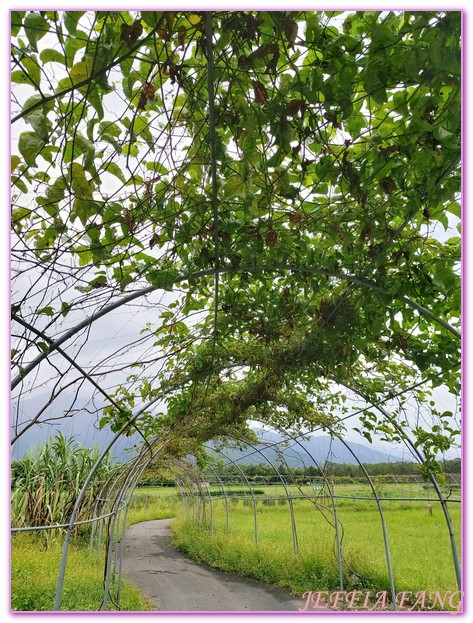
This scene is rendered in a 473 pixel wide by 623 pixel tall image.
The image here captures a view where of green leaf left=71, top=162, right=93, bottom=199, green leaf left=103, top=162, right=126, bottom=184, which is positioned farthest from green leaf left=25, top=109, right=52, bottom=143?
green leaf left=103, top=162, right=126, bottom=184

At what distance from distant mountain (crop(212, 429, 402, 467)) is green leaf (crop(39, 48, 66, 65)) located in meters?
4.96

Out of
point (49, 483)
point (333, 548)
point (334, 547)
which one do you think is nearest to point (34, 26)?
point (333, 548)

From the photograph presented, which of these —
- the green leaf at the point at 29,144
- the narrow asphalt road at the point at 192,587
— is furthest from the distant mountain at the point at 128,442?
the narrow asphalt road at the point at 192,587

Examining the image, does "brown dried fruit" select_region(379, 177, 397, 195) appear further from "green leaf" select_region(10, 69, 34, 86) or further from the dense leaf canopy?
"green leaf" select_region(10, 69, 34, 86)

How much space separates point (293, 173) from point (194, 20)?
0.84m

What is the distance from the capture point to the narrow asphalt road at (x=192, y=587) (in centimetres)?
789

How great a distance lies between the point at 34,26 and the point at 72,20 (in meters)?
0.09

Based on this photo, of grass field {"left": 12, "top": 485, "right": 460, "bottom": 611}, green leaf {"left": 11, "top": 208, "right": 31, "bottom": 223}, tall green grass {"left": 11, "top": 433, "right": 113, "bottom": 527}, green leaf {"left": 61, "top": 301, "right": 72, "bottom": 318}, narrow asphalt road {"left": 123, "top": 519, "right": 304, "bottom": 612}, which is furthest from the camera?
tall green grass {"left": 11, "top": 433, "right": 113, "bottom": 527}

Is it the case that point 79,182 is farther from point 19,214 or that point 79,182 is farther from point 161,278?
point 161,278

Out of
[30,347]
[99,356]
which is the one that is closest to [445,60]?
[30,347]

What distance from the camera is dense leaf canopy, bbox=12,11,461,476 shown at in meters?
1.31

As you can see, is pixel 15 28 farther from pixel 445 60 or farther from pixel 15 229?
pixel 445 60

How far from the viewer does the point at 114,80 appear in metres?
1.52

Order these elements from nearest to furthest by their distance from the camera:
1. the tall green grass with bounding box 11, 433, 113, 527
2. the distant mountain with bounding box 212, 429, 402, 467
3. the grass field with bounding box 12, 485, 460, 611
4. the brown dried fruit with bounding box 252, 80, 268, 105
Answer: the brown dried fruit with bounding box 252, 80, 268, 105
the distant mountain with bounding box 212, 429, 402, 467
the grass field with bounding box 12, 485, 460, 611
the tall green grass with bounding box 11, 433, 113, 527
